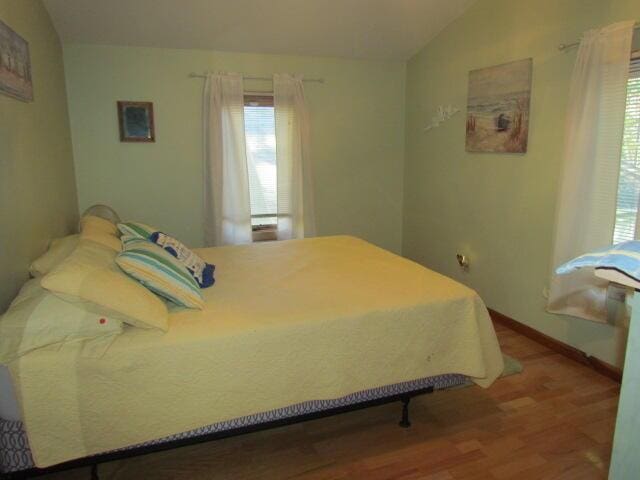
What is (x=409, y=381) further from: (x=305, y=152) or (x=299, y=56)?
(x=299, y=56)

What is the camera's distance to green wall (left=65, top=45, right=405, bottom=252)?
12.1 feet

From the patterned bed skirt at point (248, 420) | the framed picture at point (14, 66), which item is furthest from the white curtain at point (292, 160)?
the patterned bed skirt at point (248, 420)

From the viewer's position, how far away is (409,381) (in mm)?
2053

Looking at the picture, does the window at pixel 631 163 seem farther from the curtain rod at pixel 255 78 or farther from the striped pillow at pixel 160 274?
the curtain rod at pixel 255 78

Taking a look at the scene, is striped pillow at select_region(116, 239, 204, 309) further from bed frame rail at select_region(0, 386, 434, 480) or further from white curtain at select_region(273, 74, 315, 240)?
white curtain at select_region(273, 74, 315, 240)

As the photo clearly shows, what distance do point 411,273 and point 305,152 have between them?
2.10 metres

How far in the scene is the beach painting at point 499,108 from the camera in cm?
313

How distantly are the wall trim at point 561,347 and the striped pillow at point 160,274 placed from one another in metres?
2.42

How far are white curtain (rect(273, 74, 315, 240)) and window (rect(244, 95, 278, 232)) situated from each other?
9 centimetres

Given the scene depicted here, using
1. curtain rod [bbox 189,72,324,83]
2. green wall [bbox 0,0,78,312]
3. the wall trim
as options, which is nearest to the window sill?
curtain rod [bbox 189,72,324,83]

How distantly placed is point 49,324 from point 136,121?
105 inches

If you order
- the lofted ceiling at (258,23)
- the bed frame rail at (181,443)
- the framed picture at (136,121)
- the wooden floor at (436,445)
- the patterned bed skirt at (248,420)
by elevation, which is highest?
the lofted ceiling at (258,23)

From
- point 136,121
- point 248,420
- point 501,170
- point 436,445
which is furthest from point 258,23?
point 436,445

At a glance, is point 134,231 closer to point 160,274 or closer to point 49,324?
point 160,274
